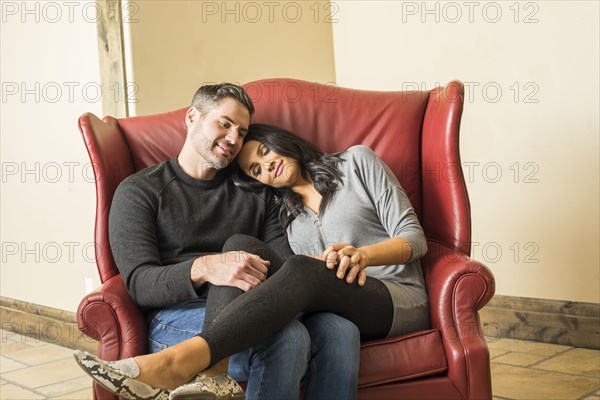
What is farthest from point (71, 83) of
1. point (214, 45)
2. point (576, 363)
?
point (576, 363)

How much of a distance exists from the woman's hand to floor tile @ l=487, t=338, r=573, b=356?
4.67 ft

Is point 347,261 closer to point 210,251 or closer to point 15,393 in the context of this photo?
point 210,251

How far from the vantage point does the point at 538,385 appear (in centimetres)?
277

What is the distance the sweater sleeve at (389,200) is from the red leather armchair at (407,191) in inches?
3.9

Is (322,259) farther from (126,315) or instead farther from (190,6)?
(190,6)

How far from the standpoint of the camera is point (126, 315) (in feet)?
6.52

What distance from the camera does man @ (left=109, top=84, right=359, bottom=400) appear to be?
1.81 m

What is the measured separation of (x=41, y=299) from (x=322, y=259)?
2518 mm

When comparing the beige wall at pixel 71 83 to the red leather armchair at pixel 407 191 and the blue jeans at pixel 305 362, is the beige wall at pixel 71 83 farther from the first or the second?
the blue jeans at pixel 305 362

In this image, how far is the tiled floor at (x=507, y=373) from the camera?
272 centimetres

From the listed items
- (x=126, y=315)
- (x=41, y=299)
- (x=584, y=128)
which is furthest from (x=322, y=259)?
(x=41, y=299)

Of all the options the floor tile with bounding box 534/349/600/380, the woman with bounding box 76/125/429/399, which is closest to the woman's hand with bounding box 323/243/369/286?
the woman with bounding box 76/125/429/399

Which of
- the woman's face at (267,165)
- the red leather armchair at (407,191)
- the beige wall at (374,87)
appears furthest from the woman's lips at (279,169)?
the beige wall at (374,87)

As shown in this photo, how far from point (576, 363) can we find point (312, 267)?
1.49 meters
